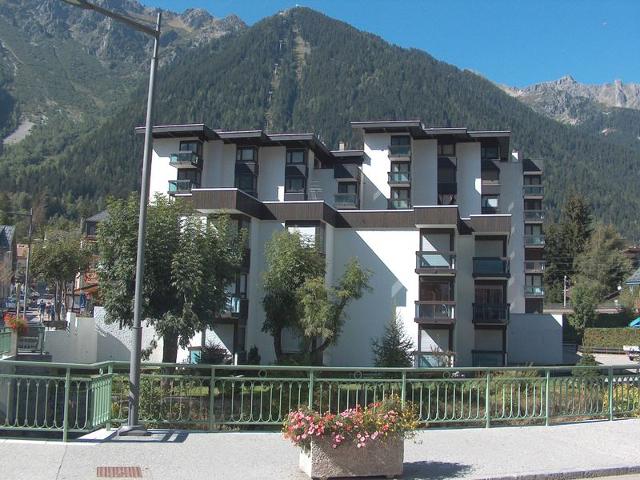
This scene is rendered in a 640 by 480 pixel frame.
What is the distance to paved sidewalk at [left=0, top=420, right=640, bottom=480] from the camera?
31.7ft

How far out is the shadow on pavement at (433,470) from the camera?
9719 millimetres

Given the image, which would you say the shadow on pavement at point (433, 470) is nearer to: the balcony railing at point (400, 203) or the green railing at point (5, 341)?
the green railing at point (5, 341)

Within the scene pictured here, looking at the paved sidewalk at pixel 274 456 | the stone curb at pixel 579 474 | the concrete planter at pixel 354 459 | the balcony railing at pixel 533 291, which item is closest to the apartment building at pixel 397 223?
the balcony railing at pixel 533 291

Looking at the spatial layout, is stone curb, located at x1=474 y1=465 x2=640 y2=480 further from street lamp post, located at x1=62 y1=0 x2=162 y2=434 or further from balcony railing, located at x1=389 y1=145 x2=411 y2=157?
balcony railing, located at x1=389 y1=145 x2=411 y2=157

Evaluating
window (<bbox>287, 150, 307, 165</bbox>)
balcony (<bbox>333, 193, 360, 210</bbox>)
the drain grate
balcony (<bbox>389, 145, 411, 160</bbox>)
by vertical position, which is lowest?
the drain grate

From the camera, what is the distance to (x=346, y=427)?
944 cm

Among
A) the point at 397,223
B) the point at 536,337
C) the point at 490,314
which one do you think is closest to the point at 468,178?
the point at 536,337

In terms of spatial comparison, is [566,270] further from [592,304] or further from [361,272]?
[361,272]

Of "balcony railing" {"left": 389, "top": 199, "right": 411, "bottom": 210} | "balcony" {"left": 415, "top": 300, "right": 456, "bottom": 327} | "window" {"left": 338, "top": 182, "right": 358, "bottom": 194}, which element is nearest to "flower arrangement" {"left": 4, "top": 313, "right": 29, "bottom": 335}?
"balcony" {"left": 415, "top": 300, "right": 456, "bottom": 327}

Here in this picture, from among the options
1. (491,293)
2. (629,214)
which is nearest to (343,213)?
(491,293)

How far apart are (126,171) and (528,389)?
169592 millimetres

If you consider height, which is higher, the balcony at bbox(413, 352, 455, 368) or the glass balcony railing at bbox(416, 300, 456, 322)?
the glass balcony railing at bbox(416, 300, 456, 322)

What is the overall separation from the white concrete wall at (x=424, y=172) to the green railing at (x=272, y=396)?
38253 millimetres

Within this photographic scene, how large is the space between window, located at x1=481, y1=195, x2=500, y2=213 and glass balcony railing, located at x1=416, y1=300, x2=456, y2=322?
17.1m
